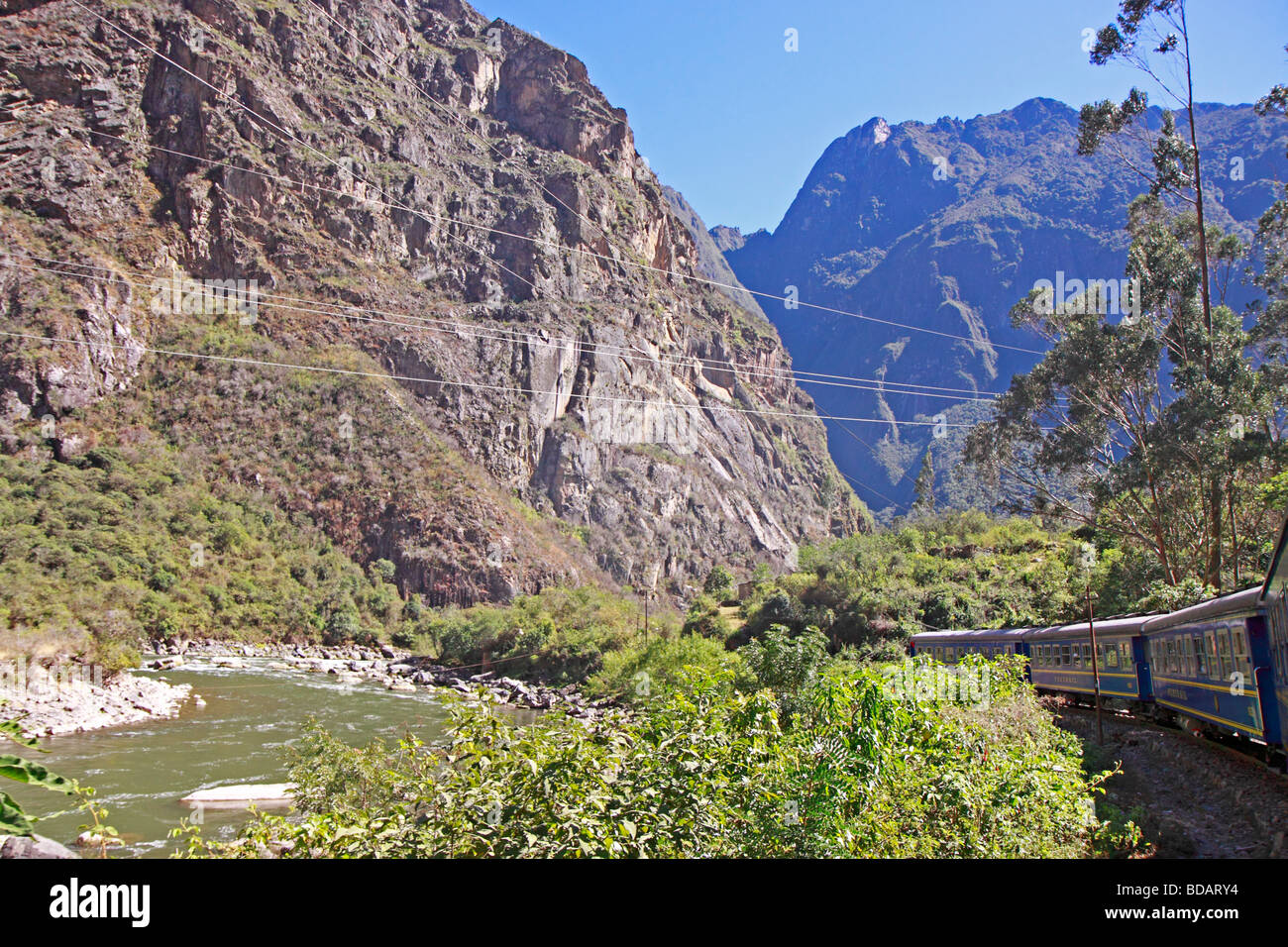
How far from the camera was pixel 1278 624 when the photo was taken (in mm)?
7836

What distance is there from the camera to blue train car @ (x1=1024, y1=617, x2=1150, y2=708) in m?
14.3

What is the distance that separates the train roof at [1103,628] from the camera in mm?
14289

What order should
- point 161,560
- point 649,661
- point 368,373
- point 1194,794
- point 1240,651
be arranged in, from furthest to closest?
point 368,373 → point 161,560 → point 649,661 → point 1194,794 → point 1240,651

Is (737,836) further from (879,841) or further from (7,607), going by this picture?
(7,607)

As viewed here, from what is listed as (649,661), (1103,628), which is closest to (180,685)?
(649,661)

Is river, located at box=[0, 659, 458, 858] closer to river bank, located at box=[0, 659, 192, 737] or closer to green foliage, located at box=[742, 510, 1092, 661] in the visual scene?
river bank, located at box=[0, 659, 192, 737]

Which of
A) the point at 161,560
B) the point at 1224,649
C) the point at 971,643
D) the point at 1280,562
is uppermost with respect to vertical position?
the point at 1280,562

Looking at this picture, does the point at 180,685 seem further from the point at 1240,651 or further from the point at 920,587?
the point at 1240,651

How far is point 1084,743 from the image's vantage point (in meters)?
13.3

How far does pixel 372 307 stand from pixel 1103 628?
8889cm

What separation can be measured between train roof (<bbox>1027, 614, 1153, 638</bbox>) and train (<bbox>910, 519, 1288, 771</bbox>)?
0.08ft

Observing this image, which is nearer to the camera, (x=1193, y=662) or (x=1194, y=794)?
(x=1194, y=794)

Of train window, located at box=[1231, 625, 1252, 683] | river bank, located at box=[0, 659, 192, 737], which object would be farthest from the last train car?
river bank, located at box=[0, 659, 192, 737]
